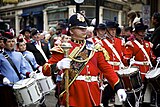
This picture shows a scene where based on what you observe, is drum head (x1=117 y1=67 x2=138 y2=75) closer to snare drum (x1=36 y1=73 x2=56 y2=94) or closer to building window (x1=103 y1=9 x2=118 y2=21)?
snare drum (x1=36 y1=73 x2=56 y2=94)

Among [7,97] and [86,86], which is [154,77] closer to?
[7,97]

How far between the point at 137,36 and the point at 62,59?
3.76m

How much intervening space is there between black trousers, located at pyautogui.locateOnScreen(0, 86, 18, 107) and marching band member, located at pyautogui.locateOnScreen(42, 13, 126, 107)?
72.9 inches

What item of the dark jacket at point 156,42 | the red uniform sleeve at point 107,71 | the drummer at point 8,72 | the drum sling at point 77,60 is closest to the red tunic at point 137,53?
the dark jacket at point 156,42

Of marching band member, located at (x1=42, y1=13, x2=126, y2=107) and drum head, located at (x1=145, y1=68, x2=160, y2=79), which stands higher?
marching band member, located at (x1=42, y1=13, x2=126, y2=107)

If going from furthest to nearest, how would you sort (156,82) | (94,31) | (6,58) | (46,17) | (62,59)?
(46,17), (94,31), (156,82), (6,58), (62,59)

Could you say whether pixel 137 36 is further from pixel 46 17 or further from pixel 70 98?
pixel 46 17

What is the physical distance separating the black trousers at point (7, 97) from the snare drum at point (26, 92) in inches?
8.8

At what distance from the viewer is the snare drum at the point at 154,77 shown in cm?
737

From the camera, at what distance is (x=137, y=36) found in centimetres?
809

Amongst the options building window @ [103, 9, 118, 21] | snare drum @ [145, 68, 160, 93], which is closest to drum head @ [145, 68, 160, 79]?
snare drum @ [145, 68, 160, 93]

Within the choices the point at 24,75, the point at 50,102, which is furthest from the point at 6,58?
the point at 50,102

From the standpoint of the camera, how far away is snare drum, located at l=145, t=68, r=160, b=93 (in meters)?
7.37

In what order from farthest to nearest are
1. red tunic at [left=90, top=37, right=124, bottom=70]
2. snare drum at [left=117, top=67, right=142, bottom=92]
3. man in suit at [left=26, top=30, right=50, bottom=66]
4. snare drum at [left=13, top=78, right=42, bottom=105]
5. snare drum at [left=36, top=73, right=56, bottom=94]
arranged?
man in suit at [left=26, top=30, right=50, bottom=66], red tunic at [left=90, top=37, right=124, bottom=70], snare drum at [left=36, top=73, right=56, bottom=94], snare drum at [left=117, top=67, right=142, bottom=92], snare drum at [left=13, top=78, right=42, bottom=105]
